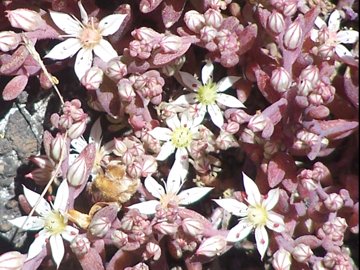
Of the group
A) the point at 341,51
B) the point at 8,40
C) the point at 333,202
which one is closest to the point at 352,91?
the point at 341,51

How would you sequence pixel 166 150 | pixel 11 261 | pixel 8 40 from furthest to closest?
pixel 166 150, pixel 8 40, pixel 11 261

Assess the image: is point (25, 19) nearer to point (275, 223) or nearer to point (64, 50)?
point (64, 50)

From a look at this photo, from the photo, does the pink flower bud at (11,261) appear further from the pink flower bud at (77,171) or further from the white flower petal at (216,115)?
the white flower petal at (216,115)

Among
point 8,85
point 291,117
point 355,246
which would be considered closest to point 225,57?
point 291,117

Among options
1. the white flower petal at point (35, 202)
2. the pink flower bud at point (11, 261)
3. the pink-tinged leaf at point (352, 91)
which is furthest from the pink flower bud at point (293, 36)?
the pink flower bud at point (11, 261)

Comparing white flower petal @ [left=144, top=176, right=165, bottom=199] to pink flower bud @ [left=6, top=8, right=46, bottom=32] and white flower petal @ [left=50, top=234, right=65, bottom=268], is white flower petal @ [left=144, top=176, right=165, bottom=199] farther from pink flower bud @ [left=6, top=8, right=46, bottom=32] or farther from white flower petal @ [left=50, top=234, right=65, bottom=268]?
pink flower bud @ [left=6, top=8, right=46, bottom=32]

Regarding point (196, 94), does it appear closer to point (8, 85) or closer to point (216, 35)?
point (216, 35)
